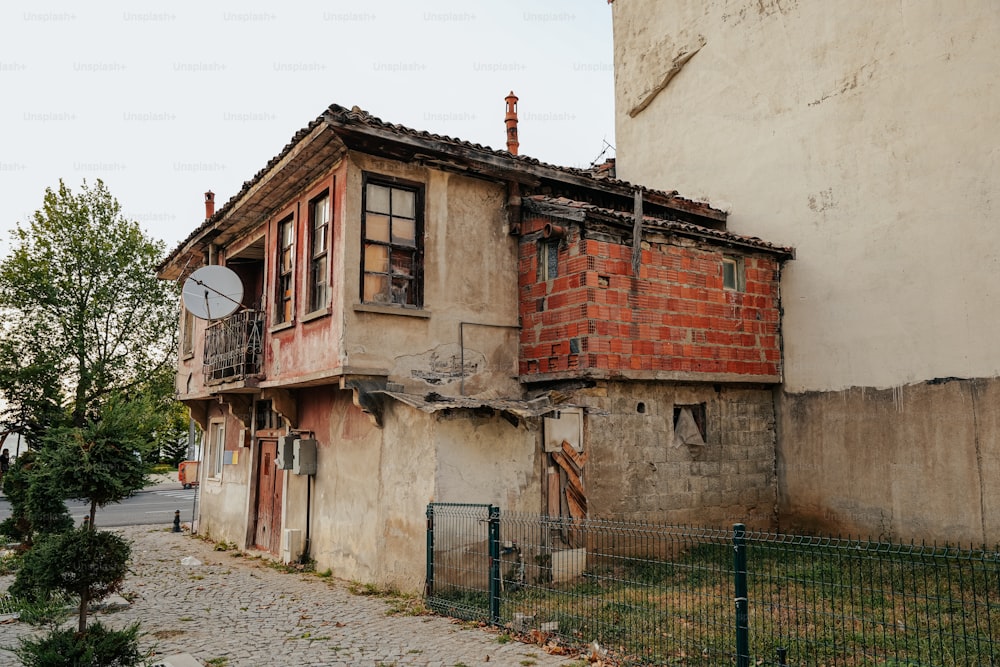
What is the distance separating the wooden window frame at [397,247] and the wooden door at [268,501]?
15.9 ft

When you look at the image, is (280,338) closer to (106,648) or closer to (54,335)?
(106,648)

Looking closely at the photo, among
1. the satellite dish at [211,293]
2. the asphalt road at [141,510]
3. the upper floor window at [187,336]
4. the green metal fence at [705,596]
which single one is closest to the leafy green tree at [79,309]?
the asphalt road at [141,510]

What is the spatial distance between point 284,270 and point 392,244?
9.60ft

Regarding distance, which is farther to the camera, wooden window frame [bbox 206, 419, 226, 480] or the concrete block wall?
wooden window frame [bbox 206, 419, 226, 480]

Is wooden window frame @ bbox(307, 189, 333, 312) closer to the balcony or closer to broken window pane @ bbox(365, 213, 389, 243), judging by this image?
broken window pane @ bbox(365, 213, 389, 243)

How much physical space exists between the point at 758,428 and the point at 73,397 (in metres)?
26.2

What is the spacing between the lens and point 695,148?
14.6 m

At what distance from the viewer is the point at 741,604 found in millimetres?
5539

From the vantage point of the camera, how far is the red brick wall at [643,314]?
33.9ft

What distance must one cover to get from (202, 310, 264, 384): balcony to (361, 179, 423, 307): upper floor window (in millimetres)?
3363

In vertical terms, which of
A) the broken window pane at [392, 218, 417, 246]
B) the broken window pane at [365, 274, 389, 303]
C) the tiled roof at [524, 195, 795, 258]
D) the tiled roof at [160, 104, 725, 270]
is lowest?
the broken window pane at [365, 274, 389, 303]

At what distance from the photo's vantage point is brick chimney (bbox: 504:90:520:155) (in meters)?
16.7

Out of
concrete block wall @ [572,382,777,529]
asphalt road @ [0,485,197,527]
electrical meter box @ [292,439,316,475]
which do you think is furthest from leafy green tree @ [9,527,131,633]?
asphalt road @ [0,485,197,527]

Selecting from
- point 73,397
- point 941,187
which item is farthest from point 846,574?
point 73,397
